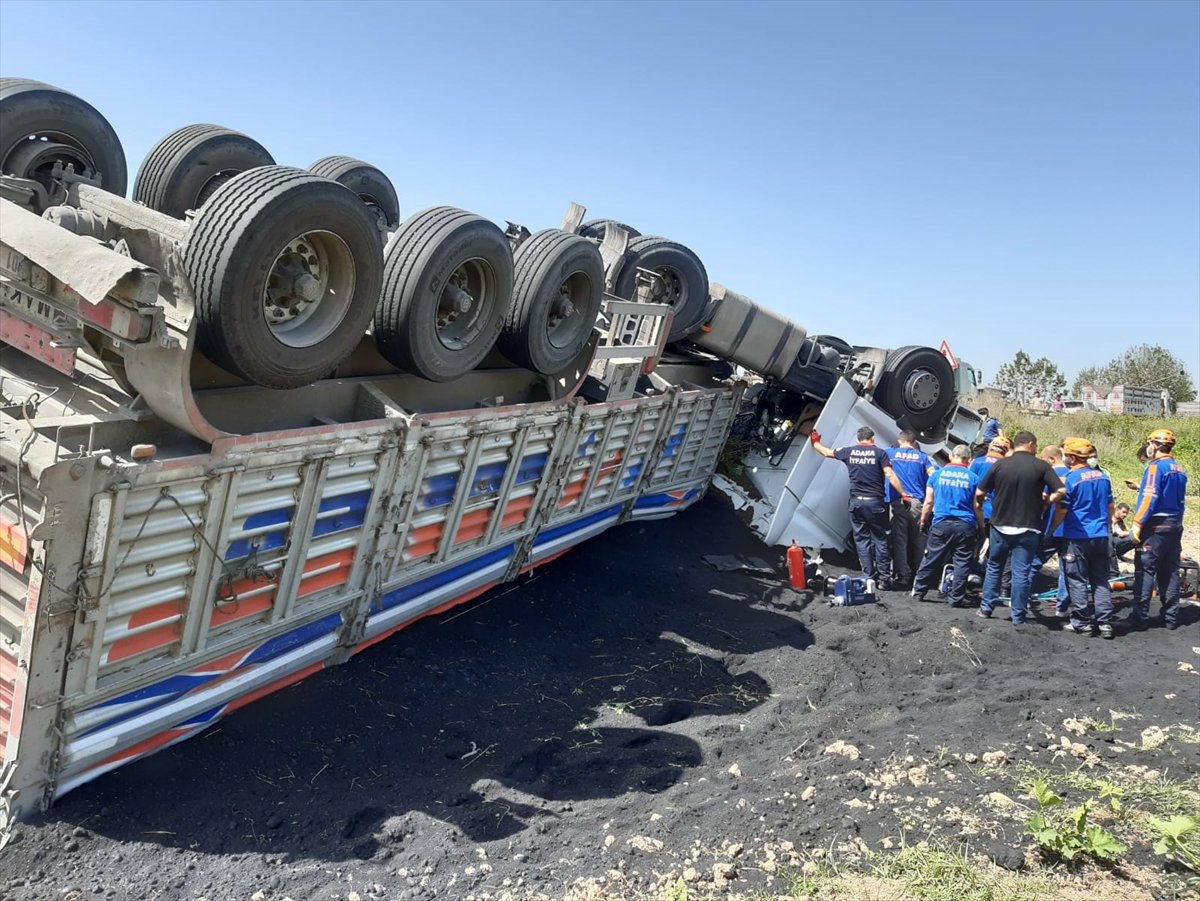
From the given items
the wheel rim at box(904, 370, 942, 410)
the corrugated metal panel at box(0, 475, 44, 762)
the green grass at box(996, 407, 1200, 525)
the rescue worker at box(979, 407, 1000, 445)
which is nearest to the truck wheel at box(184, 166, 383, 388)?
the corrugated metal panel at box(0, 475, 44, 762)

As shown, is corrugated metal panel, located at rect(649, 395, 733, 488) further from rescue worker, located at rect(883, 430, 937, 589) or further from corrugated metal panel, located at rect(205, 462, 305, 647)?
corrugated metal panel, located at rect(205, 462, 305, 647)

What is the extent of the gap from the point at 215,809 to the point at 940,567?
6058mm

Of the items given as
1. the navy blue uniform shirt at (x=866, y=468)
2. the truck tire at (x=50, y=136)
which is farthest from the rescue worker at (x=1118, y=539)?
the truck tire at (x=50, y=136)

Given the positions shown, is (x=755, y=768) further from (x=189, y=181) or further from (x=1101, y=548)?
(x=189, y=181)

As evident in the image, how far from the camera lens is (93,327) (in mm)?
3336

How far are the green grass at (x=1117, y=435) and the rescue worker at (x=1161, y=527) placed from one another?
6173 millimetres

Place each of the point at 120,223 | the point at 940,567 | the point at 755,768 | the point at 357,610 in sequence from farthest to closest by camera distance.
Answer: the point at 940,567 → the point at 357,610 → the point at 755,768 → the point at 120,223

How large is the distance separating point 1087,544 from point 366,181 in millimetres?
6115

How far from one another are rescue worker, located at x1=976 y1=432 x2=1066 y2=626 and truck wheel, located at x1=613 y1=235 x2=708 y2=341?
2778 mm

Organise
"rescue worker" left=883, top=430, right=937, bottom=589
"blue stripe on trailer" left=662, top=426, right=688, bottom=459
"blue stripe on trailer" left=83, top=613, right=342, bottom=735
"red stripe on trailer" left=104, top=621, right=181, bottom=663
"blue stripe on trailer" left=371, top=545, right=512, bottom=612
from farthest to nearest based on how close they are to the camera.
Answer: "rescue worker" left=883, top=430, right=937, bottom=589 < "blue stripe on trailer" left=662, top=426, right=688, bottom=459 < "blue stripe on trailer" left=371, top=545, right=512, bottom=612 < "blue stripe on trailer" left=83, top=613, right=342, bottom=735 < "red stripe on trailer" left=104, top=621, right=181, bottom=663

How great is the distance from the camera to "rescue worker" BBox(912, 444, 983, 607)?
289 inches

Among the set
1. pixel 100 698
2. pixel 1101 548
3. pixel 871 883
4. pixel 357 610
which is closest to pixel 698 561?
pixel 1101 548

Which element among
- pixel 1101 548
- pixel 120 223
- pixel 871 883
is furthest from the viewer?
pixel 1101 548

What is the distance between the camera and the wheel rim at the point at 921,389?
888cm
